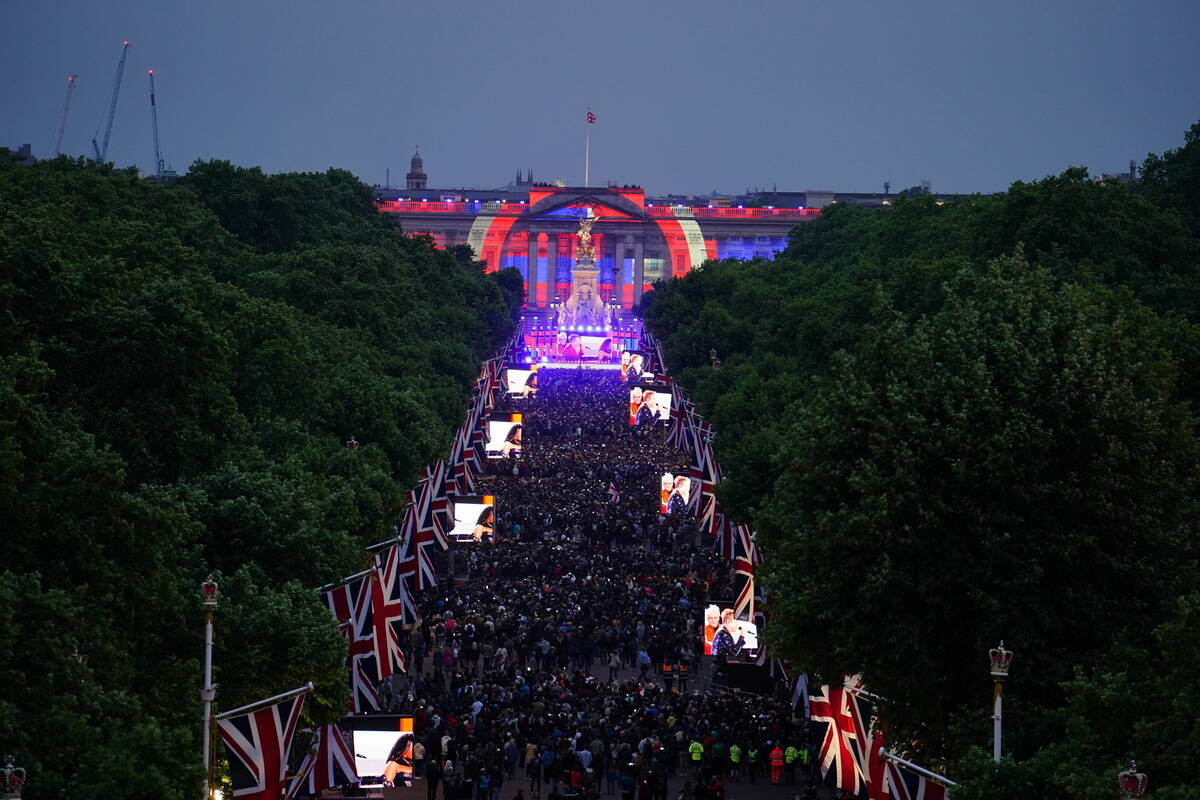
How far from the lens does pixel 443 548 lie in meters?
65.5

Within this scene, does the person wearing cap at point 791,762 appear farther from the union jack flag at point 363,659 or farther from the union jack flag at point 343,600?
the union jack flag at point 343,600

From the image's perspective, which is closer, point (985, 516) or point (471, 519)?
point (985, 516)

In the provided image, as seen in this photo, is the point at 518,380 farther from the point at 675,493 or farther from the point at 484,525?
the point at 484,525

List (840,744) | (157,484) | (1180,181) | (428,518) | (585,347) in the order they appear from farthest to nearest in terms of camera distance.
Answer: (585,347)
(1180,181)
(428,518)
(157,484)
(840,744)

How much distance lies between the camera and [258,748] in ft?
101

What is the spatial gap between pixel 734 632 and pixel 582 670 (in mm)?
4482

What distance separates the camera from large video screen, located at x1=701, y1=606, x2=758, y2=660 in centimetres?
4747

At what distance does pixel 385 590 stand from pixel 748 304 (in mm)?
63507

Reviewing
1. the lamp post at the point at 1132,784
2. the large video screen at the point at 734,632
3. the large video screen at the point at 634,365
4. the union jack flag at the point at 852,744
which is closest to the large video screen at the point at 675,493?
the large video screen at the point at 734,632

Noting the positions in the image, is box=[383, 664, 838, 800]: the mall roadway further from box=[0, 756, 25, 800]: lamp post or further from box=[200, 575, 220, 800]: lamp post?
box=[0, 756, 25, 800]: lamp post

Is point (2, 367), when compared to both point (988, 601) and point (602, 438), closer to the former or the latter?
point (988, 601)

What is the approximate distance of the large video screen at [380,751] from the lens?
36188 millimetres

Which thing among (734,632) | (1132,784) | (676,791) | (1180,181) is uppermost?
(1180,181)

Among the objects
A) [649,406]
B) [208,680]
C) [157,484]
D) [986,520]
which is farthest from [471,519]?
[649,406]
